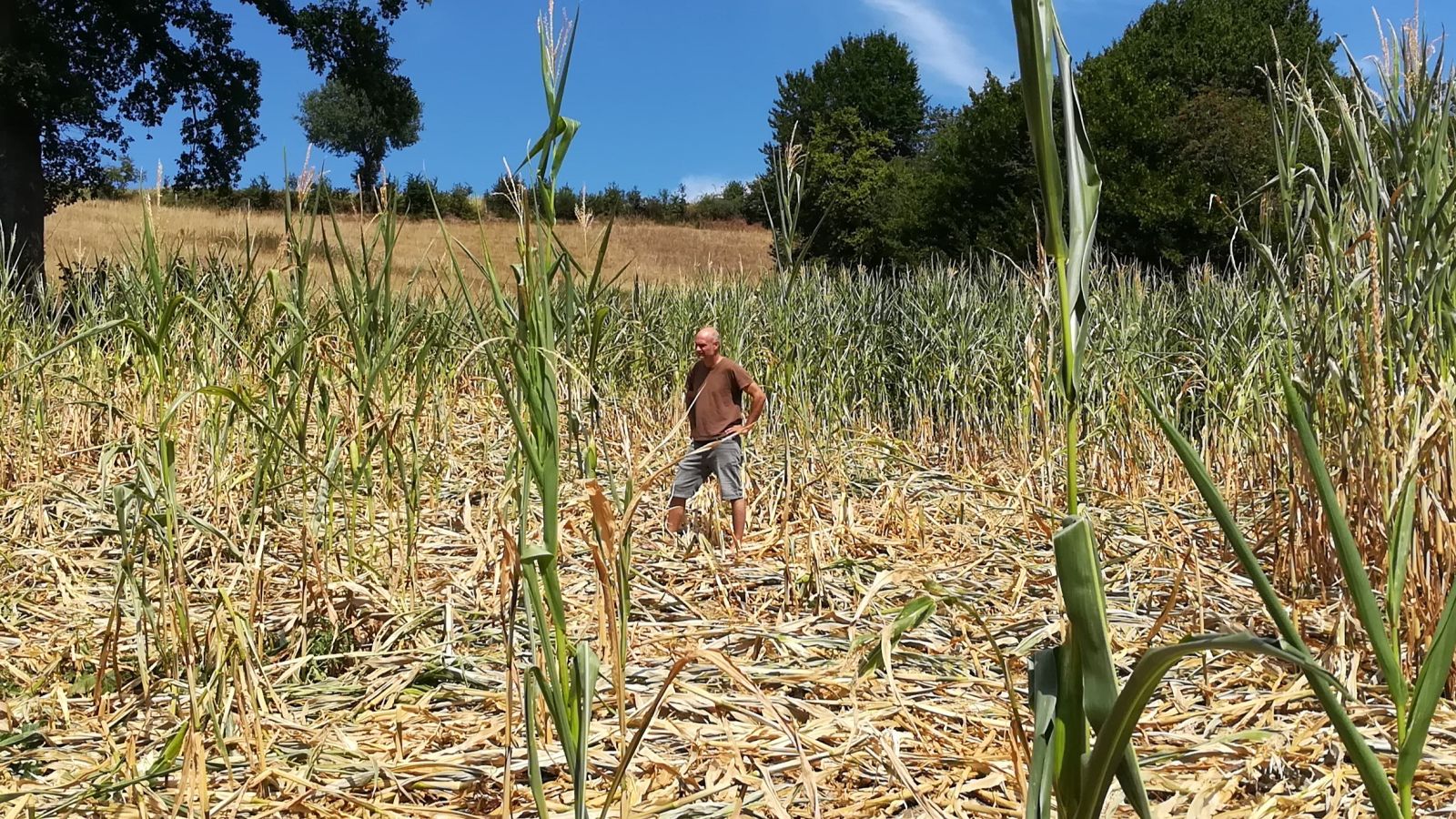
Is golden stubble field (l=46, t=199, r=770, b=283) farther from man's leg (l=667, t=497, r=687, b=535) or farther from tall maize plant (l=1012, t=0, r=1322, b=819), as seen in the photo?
tall maize plant (l=1012, t=0, r=1322, b=819)

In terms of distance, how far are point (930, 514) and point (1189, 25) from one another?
23.9 m

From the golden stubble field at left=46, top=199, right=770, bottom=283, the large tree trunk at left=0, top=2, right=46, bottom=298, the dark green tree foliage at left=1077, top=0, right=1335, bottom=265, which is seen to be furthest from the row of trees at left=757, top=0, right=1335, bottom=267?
the large tree trunk at left=0, top=2, right=46, bottom=298

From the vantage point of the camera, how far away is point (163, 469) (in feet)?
7.52

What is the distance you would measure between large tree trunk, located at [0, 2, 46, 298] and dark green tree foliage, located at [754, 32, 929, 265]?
16.3m

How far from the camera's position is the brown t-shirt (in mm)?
4914

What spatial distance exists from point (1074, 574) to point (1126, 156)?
19.2 m

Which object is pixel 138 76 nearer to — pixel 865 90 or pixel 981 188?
pixel 981 188

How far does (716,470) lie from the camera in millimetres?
4656

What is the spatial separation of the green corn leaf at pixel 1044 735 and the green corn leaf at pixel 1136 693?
0.15ft

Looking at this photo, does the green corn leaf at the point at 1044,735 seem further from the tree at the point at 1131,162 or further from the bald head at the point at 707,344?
the tree at the point at 1131,162

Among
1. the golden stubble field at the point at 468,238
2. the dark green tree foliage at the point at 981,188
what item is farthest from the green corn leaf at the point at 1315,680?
the dark green tree foliage at the point at 981,188

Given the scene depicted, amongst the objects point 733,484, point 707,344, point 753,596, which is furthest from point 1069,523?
point 707,344

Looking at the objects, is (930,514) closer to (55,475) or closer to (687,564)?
(687,564)

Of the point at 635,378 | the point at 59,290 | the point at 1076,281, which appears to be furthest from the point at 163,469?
the point at 59,290
